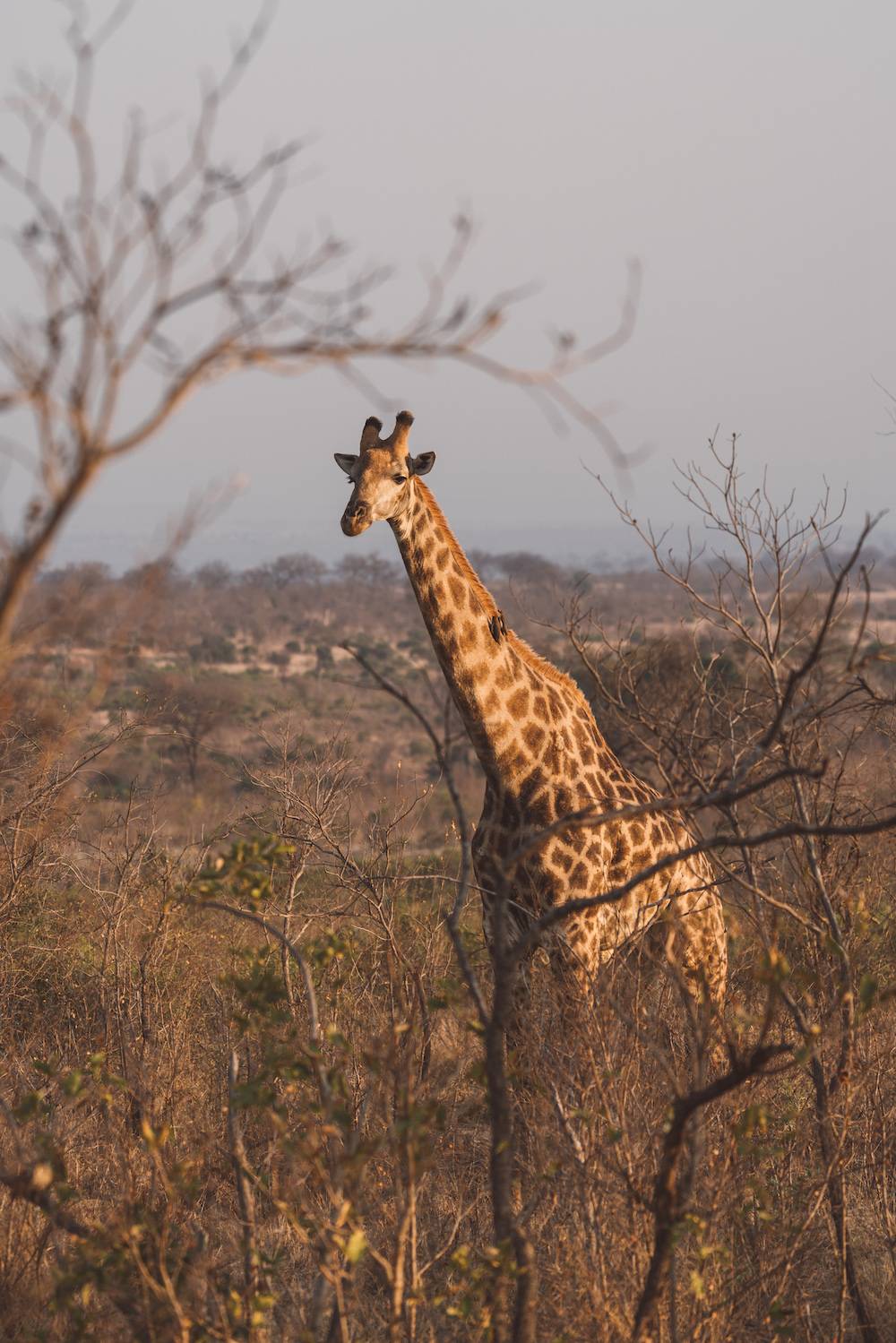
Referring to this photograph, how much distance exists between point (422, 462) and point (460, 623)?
83 cm

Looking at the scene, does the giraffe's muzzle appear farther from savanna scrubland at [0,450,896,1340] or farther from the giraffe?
savanna scrubland at [0,450,896,1340]

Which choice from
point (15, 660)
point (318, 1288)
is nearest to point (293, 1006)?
point (318, 1288)

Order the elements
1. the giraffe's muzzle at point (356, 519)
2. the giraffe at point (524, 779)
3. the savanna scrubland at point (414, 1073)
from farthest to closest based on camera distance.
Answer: the giraffe at point (524, 779) → the giraffe's muzzle at point (356, 519) → the savanna scrubland at point (414, 1073)

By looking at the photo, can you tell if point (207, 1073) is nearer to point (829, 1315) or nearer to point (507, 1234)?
point (829, 1315)

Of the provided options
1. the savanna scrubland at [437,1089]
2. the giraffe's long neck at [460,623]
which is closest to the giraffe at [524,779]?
the giraffe's long neck at [460,623]

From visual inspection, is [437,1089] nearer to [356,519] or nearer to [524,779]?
[524,779]

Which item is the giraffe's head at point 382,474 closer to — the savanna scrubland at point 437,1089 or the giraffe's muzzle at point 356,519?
the giraffe's muzzle at point 356,519

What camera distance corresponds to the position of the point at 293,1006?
7.03 meters

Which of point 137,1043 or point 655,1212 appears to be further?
point 137,1043

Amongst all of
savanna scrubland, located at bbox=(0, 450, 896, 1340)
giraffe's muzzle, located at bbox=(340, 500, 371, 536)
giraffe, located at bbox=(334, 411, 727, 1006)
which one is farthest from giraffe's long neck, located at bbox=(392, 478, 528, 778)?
savanna scrubland, located at bbox=(0, 450, 896, 1340)

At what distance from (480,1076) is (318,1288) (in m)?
0.78

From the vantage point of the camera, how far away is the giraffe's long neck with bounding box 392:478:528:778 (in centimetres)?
593

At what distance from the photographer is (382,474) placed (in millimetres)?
5793

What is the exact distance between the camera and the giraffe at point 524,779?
18.9 ft
